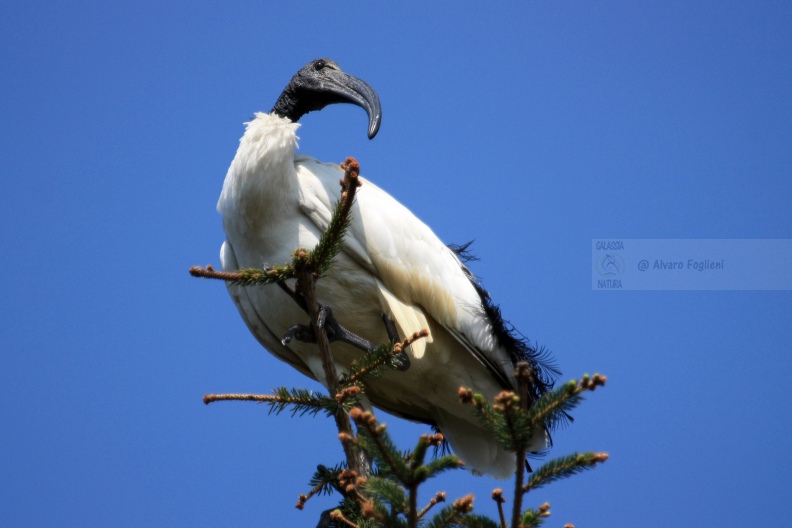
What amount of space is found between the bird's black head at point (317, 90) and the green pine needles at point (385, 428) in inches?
108

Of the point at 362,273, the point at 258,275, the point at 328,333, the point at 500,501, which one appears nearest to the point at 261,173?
the point at 362,273

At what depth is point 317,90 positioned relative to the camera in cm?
667

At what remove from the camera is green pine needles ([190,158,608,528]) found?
2752mm

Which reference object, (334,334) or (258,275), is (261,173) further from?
(258,275)

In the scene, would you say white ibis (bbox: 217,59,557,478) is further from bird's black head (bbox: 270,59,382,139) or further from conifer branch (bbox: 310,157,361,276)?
conifer branch (bbox: 310,157,361,276)

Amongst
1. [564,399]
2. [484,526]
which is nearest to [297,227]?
[484,526]

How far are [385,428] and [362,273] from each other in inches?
122

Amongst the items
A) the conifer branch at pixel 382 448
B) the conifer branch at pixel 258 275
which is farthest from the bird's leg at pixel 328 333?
the conifer branch at pixel 382 448

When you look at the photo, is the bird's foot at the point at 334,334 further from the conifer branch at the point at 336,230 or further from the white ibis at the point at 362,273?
the conifer branch at the point at 336,230

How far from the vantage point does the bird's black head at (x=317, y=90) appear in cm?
655

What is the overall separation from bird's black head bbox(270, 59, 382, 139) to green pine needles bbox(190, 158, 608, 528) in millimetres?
2751

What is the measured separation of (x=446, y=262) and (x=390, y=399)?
1.13 metres

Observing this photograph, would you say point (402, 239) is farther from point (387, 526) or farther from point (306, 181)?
point (387, 526)

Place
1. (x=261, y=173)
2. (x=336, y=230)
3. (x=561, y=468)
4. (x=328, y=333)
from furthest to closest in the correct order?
(x=261, y=173), (x=328, y=333), (x=336, y=230), (x=561, y=468)
